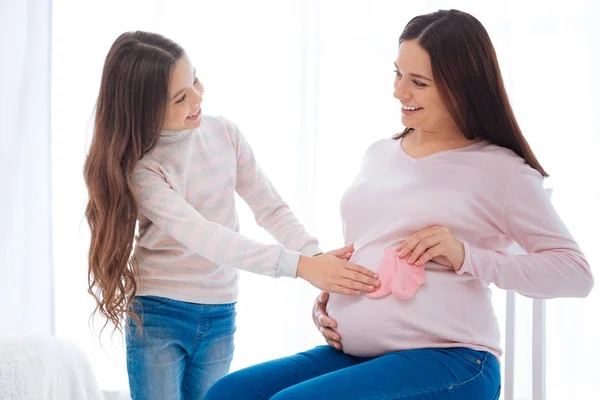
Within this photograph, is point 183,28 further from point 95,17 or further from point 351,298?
point 351,298

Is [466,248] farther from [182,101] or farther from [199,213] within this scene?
[182,101]

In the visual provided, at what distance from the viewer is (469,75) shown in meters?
1.44

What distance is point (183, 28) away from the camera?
9.17 ft

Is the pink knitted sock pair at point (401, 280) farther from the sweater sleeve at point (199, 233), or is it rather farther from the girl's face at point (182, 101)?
the girl's face at point (182, 101)

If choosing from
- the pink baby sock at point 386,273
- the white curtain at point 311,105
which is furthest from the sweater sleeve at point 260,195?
the white curtain at point 311,105

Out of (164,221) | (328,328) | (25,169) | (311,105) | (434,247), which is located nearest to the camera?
(434,247)

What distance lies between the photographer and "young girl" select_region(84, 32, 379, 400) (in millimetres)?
1656

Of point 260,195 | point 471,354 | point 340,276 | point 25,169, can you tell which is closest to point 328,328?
point 340,276

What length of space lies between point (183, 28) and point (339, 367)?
5.67 feet

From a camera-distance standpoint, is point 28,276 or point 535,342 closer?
point 535,342

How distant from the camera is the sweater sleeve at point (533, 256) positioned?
1.38m

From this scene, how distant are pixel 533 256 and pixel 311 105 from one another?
4.74 ft

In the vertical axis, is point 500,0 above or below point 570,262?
above

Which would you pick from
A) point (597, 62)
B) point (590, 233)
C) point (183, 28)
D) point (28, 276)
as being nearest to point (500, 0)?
point (597, 62)
